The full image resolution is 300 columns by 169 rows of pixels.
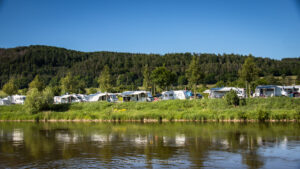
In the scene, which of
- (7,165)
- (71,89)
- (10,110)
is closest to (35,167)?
(7,165)

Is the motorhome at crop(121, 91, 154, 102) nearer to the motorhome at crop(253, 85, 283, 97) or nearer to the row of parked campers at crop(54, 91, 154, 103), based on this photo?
the row of parked campers at crop(54, 91, 154, 103)

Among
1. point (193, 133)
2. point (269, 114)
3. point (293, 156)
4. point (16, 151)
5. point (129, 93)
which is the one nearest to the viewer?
point (293, 156)

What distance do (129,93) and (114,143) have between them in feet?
112

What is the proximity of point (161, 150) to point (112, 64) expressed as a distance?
493 ft

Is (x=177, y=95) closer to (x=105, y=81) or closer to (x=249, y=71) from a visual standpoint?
(x=249, y=71)

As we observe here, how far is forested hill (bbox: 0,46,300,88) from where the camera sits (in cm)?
13438

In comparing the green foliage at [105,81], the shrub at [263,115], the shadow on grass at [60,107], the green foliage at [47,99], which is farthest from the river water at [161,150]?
the green foliage at [105,81]

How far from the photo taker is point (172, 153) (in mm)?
19094

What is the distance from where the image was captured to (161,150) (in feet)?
66.5

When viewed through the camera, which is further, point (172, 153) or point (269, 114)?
point (269, 114)

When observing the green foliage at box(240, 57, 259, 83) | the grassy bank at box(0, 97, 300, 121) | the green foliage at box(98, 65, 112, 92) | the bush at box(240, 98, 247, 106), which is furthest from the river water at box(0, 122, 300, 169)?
the green foliage at box(98, 65, 112, 92)

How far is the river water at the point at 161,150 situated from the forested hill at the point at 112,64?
95.1 m

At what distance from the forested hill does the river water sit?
312 feet

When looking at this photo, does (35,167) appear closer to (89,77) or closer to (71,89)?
(71,89)
